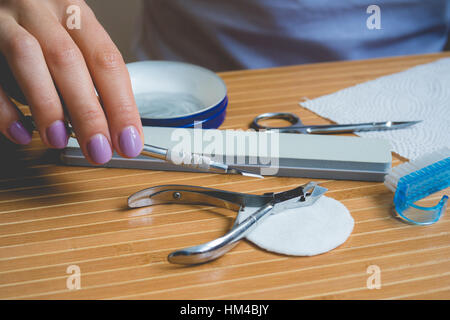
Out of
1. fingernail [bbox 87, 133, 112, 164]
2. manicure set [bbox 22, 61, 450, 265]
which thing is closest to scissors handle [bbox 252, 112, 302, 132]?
manicure set [bbox 22, 61, 450, 265]

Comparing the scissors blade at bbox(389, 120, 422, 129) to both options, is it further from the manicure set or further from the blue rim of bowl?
the blue rim of bowl

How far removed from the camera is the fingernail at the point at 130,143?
1.36 feet

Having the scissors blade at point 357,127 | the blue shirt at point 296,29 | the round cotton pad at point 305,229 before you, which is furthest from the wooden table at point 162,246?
the blue shirt at point 296,29

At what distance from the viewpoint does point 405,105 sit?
606 millimetres

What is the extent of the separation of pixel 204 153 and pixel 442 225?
25 centimetres

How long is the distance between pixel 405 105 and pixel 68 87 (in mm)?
461

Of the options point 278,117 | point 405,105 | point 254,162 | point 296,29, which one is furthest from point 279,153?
point 296,29

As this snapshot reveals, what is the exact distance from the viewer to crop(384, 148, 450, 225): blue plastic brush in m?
0.39

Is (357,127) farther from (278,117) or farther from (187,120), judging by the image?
(187,120)

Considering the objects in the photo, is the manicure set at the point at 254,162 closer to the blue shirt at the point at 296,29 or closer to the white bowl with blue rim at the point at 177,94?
the white bowl with blue rim at the point at 177,94

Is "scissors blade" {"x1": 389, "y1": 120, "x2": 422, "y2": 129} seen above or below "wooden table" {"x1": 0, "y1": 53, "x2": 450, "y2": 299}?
above

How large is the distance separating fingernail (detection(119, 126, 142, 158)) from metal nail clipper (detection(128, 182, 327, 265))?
0.04 metres

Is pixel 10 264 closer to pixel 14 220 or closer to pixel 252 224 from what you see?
pixel 14 220

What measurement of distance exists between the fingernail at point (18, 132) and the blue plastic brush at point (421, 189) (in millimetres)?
390
